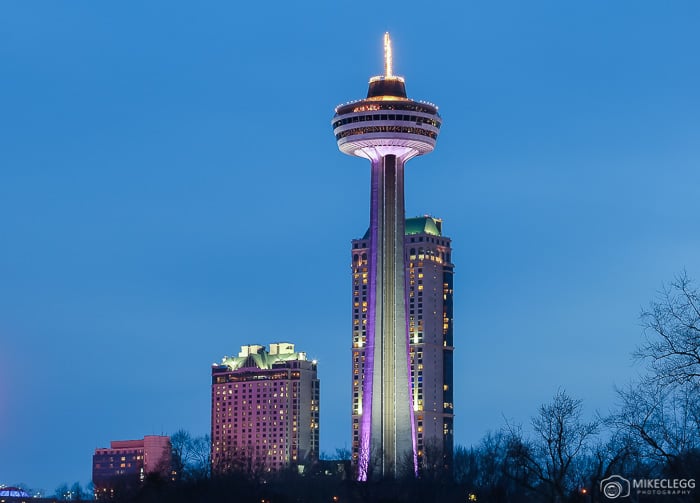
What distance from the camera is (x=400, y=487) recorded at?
17500 centimetres

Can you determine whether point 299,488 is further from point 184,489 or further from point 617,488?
point 617,488

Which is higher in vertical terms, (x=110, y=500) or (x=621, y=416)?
(x=110, y=500)

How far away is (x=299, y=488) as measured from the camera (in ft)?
651

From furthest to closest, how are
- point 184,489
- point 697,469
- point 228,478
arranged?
point 228,478 → point 184,489 → point 697,469

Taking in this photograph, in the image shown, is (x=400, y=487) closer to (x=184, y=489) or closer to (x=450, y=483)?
(x=450, y=483)

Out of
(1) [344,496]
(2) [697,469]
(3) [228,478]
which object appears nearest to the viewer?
(2) [697,469]

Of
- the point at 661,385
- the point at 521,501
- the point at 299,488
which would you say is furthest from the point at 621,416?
the point at 299,488

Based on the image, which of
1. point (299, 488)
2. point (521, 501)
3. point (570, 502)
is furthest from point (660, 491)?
point (299, 488)

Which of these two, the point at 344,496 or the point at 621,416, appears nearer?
the point at 621,416

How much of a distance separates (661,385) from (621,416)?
4809 millimetres

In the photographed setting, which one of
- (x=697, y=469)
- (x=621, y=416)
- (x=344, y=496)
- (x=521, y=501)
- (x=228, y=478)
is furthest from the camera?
(x=344, y=496)

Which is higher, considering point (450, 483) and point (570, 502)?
point (450, 483)

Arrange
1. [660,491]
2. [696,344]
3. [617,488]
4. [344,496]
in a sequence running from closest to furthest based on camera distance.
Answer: [696,344] → [660,491] → [617,488] → [344,496]

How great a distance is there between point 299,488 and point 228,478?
30.8 metres
